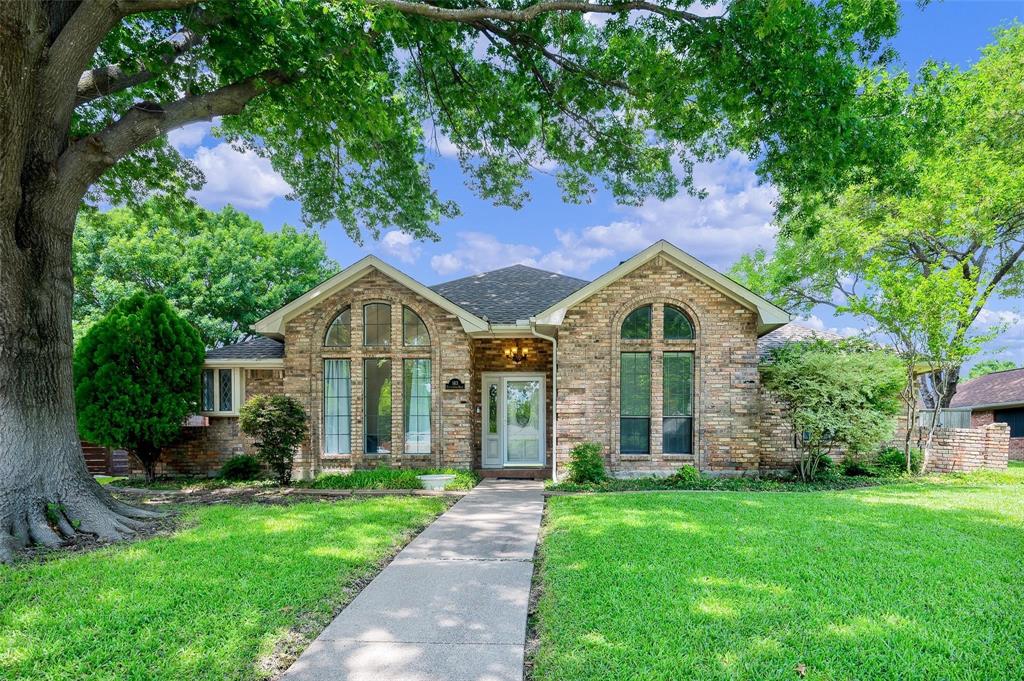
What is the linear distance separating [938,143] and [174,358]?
16148 millimetres

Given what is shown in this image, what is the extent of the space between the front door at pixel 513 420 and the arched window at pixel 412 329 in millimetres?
1867

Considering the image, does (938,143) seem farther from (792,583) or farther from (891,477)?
(792,583)

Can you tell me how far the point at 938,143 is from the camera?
923 centimetres

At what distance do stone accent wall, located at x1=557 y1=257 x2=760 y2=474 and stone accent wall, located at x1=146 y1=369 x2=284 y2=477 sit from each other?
716 cm

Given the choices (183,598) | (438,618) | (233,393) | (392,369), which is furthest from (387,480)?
(438,618)

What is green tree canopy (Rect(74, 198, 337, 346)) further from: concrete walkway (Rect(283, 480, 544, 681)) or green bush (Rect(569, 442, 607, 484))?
concrete walkway (Rect(283, 480, 544, 681))

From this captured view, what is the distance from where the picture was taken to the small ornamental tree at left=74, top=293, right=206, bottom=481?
34.3 ft

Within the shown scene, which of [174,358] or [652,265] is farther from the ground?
[652,265]

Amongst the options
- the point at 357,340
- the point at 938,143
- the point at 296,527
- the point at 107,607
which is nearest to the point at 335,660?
the point at 107,607

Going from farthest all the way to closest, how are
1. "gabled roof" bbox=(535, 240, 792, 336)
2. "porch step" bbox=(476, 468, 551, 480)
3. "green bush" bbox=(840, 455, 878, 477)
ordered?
"green bush" bbox=(840, 455, 878, 477)
"porch step" bbox=(476, 468, 551, 480)
"gabled roof" bbox=(535, 240, 792, 336)

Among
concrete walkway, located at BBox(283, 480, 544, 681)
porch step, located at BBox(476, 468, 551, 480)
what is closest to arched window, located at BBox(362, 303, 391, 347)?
porch step, located at BBox(476, 468, 551, 480)

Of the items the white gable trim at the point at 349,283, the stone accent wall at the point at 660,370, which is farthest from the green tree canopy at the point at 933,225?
the white gable trim at the point at 349,283

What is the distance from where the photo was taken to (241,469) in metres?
11.1

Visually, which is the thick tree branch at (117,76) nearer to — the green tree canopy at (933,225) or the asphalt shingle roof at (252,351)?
the asphalt shingle roof at (252,351)
